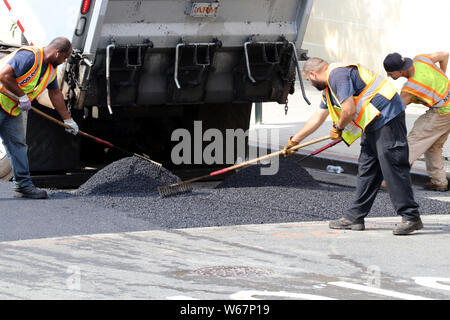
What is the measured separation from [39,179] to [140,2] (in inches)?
87.3

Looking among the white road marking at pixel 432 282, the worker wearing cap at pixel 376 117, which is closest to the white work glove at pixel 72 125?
the worker wearing cap at pixel 376 117

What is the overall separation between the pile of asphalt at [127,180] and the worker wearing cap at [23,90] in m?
0.57

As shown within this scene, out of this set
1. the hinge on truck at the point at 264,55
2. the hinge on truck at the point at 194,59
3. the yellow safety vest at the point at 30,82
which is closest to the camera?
the yellow safety vest at the point at 30,82

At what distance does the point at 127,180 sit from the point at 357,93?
2.81 metres

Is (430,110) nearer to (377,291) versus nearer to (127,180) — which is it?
→ (127,180)

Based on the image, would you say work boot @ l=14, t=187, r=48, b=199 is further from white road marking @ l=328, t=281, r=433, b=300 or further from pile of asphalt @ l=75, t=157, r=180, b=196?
white road marking @ l=328, t=281, r=433, b=300

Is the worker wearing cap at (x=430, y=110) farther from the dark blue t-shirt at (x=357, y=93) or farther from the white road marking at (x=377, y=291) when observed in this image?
the white road marking at (x=377, y=291)

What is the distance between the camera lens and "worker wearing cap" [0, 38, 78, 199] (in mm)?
8227

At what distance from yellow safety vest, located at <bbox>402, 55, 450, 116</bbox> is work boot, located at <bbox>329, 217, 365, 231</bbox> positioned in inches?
95.7

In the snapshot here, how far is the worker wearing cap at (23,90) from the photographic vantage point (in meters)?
8.23

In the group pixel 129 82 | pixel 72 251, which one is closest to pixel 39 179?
pixel 129 82

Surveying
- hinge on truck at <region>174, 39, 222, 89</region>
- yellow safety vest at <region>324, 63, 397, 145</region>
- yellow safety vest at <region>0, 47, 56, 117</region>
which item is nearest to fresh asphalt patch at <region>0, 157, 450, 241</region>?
yellow safety vest at <region>0, 47, 56, 117</region>

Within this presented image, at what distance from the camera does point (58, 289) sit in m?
5.30
